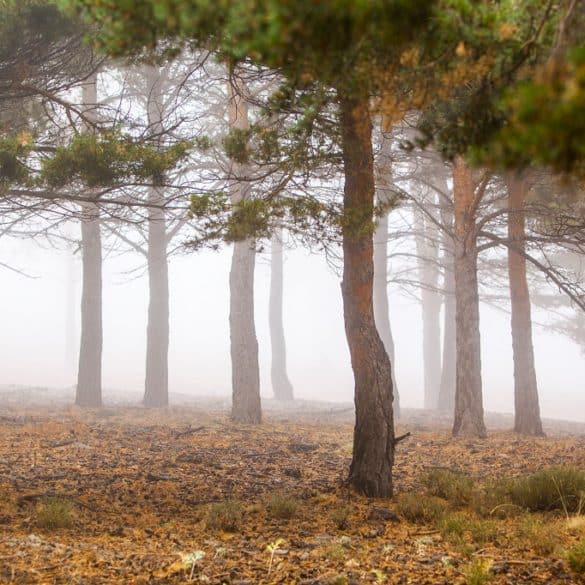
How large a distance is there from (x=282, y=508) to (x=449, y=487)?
6.88 feet

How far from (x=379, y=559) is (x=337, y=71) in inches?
150

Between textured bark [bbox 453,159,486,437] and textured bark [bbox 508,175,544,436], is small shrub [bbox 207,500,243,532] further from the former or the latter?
textured bark [bbox 508,175,544,436]

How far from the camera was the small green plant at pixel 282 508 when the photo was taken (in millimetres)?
6660

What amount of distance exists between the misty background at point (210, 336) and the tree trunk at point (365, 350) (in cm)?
2750

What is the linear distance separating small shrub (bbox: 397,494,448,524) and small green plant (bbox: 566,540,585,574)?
179 centimetres

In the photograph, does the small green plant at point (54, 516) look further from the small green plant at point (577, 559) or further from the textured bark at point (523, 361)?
the textured bark at point (523, 361)

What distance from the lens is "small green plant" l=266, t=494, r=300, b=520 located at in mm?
6660

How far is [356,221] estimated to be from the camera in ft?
23.2

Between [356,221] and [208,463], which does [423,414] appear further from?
[356,221]

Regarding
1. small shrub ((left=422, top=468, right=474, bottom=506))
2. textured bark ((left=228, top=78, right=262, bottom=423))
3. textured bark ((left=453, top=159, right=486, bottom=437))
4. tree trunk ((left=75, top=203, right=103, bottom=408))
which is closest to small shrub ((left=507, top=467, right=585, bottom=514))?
small shrub ((left=422, top=468, right=474, bottom=506))

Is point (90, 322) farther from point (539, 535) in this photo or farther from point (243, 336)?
point (539, 535)

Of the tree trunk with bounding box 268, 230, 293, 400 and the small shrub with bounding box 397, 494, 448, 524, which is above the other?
the tree trunk with bounding box 268, 230, 293, 400

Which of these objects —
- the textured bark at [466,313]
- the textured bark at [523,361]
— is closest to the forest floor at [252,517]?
the textured bark at [466,313]

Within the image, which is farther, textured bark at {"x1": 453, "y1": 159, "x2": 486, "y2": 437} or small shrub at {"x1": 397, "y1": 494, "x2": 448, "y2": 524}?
textured bark at {"x1": 453, "y1": 159, "x2": 486, "y2": 437}
